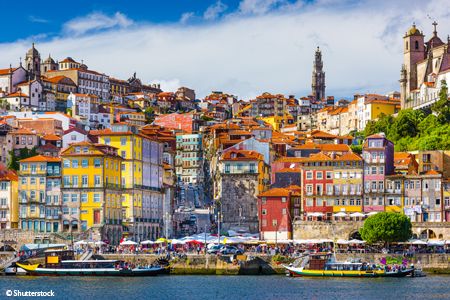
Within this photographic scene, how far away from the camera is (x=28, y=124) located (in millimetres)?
133625

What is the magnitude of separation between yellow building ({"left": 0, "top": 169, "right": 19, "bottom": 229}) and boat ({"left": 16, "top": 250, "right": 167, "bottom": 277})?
49.5ft

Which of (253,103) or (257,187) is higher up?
(253,103)

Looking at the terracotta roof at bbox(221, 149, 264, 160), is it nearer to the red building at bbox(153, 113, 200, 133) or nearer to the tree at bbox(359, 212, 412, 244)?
the tree at bbox(359, 212, 412, 244)

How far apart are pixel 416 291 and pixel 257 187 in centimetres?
3548

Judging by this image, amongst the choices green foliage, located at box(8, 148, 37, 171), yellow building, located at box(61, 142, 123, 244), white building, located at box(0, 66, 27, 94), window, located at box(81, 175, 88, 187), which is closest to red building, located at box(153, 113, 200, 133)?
white building, located at box(0, 66, 27, 94)

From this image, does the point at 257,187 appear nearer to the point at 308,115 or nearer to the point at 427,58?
the point at 427,58

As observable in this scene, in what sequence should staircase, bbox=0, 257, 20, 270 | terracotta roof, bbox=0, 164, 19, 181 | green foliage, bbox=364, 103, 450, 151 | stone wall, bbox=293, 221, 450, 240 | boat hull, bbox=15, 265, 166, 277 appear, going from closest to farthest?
boat hull, bbox=15, 265, 166, 277
staircase, bbox=0, 257, 20, 270
stone wall, bbox=293, 221, 450, 240
terracotta roof, bbox=0, 164, 19, 181
green foliage, bbox=364, 103, 450, 151

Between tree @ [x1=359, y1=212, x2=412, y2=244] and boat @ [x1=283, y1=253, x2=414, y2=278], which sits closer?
boat @ [x1=283, y1=253, x2=414, y2=278]

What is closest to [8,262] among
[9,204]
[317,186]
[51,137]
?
[9,204]

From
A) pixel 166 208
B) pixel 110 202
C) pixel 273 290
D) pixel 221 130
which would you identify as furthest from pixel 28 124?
pixel 273 290

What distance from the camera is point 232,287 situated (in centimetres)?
7012

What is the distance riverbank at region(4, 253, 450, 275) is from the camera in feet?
261

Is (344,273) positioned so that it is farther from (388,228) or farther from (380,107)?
(380,107)

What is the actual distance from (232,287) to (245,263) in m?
9.37
